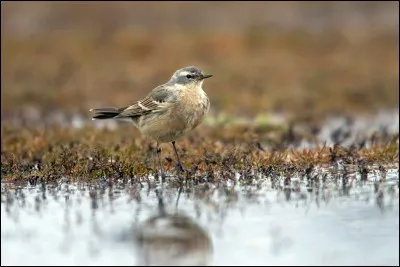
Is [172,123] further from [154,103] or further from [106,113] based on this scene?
[106,113]

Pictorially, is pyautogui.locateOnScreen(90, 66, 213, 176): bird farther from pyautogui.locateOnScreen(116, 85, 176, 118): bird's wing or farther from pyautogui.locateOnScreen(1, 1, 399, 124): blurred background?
pyautogui.locateOnScreen(1, 1, 399, 124): blurred background

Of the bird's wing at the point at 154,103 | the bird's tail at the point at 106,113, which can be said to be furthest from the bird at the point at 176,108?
the bird's tail at the point at 106,113

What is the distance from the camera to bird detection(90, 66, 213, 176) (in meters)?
11.9

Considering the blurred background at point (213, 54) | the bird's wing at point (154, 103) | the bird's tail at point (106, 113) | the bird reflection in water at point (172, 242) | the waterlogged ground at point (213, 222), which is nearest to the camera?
the bird reflection in water at point (172, 242)

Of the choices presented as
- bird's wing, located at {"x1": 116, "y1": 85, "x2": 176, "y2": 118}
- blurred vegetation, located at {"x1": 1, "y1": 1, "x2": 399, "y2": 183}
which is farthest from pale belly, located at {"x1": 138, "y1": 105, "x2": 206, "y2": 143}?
blurred vegetation, located at {"x1": 1, "y1": 1, "x2": 399, "y2": 183}

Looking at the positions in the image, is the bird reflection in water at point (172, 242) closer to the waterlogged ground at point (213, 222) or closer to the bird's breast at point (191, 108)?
the waterlogged ground at point (213, 222)

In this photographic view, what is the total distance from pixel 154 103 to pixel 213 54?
16.5 metres

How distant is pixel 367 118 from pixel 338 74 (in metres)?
5.62

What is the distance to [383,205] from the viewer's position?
31.2 ft

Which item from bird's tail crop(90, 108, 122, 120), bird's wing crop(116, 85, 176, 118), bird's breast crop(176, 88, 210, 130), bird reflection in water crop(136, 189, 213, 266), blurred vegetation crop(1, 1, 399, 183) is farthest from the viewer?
bird's tail crop(90, 108, 122, 120)

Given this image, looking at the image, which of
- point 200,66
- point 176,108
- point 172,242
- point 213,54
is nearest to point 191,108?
point 176,108

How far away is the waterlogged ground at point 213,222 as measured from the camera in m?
7.88

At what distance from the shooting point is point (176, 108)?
11.9 m

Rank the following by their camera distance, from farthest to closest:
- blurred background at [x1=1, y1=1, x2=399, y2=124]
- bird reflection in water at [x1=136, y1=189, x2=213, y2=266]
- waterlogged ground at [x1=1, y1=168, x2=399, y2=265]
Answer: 1. blurred background at [x1=1, y1=1, x2=399, y2=124]
2. waterlogged ground at [x1=1, y1=168, x2=399, y2=265]
3. bird reflection in water at [x1=136, y1=189, x2=213, y2=266]
